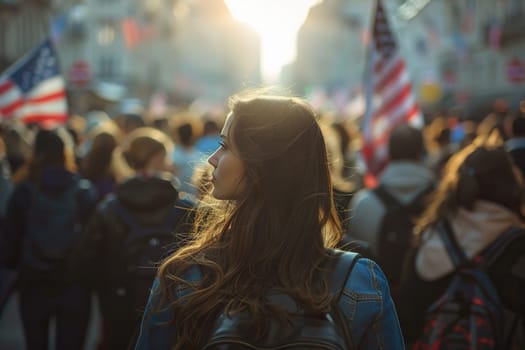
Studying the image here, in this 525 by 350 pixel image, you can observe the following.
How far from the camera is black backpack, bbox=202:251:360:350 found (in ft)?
6.16

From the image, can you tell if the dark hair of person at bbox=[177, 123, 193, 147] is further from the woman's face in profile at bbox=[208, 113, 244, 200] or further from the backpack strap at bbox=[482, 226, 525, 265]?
the woman's face in profile at bbox=[208, 113, 244, 200]

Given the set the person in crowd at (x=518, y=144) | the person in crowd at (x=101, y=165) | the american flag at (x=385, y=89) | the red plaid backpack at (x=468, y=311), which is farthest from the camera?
the american flag at (x=385, y=89)

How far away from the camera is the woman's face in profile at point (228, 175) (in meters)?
2.07

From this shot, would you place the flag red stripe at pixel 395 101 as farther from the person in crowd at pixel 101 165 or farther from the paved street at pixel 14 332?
the paved street at pixel 14 332

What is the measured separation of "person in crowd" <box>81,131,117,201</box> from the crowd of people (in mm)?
14

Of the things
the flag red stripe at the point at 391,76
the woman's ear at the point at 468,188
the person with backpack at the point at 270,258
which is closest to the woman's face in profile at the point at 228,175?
the person with backpack at the point at 270,258

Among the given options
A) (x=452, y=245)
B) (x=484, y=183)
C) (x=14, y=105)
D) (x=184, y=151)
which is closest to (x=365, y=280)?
(x=452, y=245)

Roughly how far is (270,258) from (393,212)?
10.6 ft

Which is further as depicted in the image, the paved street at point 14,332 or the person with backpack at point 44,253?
the paved street at point 14,332

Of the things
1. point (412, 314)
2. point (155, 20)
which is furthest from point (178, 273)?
point (155, 20)

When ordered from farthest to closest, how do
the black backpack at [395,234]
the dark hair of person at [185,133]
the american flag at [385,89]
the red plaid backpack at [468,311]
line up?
the american flag at [385,89]
the dark hair of person at [185,133]
the black backpack at [395,234]
the red plaid backpack at [468,311]

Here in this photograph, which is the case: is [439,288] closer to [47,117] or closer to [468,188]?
[468,188]

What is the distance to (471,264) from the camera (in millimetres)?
3551

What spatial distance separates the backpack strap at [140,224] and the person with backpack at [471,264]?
124 centimetres
